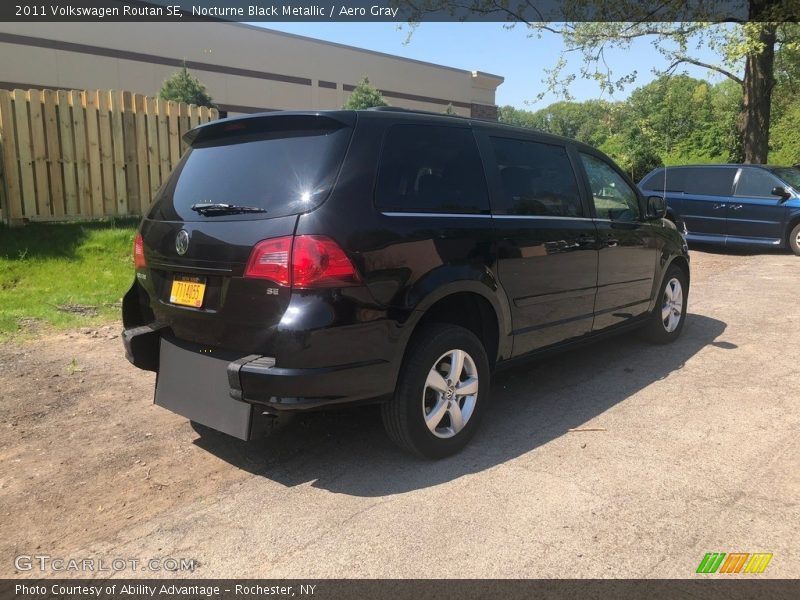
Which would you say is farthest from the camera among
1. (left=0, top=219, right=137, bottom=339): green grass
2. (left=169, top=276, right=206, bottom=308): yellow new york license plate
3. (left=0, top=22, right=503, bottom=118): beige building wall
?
(left=0, top=22, right=503, bottom=118): beige building wall

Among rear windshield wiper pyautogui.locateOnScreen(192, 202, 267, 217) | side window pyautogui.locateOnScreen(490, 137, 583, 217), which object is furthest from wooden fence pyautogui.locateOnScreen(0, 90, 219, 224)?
side window pyautogui.locateOnScreen(490, 137, 583, 217)

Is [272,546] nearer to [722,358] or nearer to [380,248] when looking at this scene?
[380,248]

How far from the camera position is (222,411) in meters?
3.03

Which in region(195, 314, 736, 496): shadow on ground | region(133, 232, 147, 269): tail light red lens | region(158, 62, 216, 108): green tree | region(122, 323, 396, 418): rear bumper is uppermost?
region(158, 62, 216, 108): green tree

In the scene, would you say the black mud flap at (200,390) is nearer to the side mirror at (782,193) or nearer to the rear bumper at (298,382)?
the rear bumper at (298,382)

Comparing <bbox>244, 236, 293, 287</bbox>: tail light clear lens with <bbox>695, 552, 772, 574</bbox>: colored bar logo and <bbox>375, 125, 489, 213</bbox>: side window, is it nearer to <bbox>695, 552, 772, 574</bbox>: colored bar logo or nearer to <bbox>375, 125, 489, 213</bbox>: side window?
<bbox>375, 125, 489, 213</bbox>: side window

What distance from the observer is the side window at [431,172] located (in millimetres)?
3176

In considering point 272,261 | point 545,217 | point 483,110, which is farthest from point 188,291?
point 483,110

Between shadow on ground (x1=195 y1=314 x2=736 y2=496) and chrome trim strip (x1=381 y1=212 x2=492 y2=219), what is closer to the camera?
chrome trim strip (x1=381 y1=212 x2=492 y2=219)

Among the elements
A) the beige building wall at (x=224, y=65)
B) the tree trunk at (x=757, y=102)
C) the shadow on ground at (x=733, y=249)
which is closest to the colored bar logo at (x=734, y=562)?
the shadow on ground at (x=733, y=249)

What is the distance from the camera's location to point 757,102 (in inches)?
613

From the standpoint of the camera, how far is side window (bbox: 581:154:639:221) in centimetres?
474

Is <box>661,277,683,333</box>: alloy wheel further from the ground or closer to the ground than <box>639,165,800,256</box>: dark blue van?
closer to the ground

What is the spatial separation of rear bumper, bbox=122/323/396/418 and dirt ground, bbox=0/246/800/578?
1.79 ft
